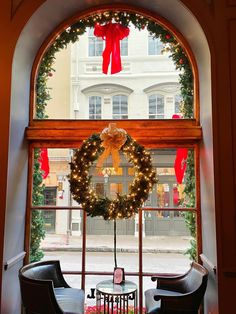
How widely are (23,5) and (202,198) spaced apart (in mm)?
3004

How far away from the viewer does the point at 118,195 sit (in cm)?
328

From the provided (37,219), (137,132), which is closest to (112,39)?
(137,132)

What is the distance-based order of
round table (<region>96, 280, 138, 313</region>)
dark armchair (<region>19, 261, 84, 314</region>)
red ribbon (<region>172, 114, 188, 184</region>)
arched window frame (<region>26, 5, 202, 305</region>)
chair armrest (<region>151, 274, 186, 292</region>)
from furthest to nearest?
red ribbon (<region>172, 114, 188, 184</region>), arched window frame (<region>26, 5, 202, 305</region>), chair armrest (<region>151, 274, 186, 292</region>), round table (<region>96, 280, 138, 313</region>), dark armchair (<region>19, 261, 84, 314</region>)

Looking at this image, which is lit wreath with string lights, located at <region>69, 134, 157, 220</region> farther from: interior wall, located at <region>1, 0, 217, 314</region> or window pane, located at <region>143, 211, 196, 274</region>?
interior wall, located at <region>1, 0, 217, 314</region>

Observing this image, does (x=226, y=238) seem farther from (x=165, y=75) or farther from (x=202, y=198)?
(x=165, y=75)

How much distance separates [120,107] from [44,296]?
2322 millimetres

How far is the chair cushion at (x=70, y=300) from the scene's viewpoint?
283 centimetres

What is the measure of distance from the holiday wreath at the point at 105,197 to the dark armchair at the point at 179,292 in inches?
33.1

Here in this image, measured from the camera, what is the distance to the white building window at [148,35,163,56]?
3.95 metres

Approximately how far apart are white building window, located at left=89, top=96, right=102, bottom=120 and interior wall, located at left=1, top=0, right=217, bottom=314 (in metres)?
0.79

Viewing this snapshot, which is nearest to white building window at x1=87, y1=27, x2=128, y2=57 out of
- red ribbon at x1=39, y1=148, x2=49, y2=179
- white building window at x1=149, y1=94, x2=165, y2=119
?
white building window at x1=149, y1=94, x2=165, y2=119

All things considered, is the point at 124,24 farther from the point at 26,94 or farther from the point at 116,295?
the point at 116,295

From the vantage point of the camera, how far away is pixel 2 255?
9.86 feet

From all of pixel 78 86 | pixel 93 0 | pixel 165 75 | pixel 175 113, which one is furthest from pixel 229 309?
pixel 93 0
